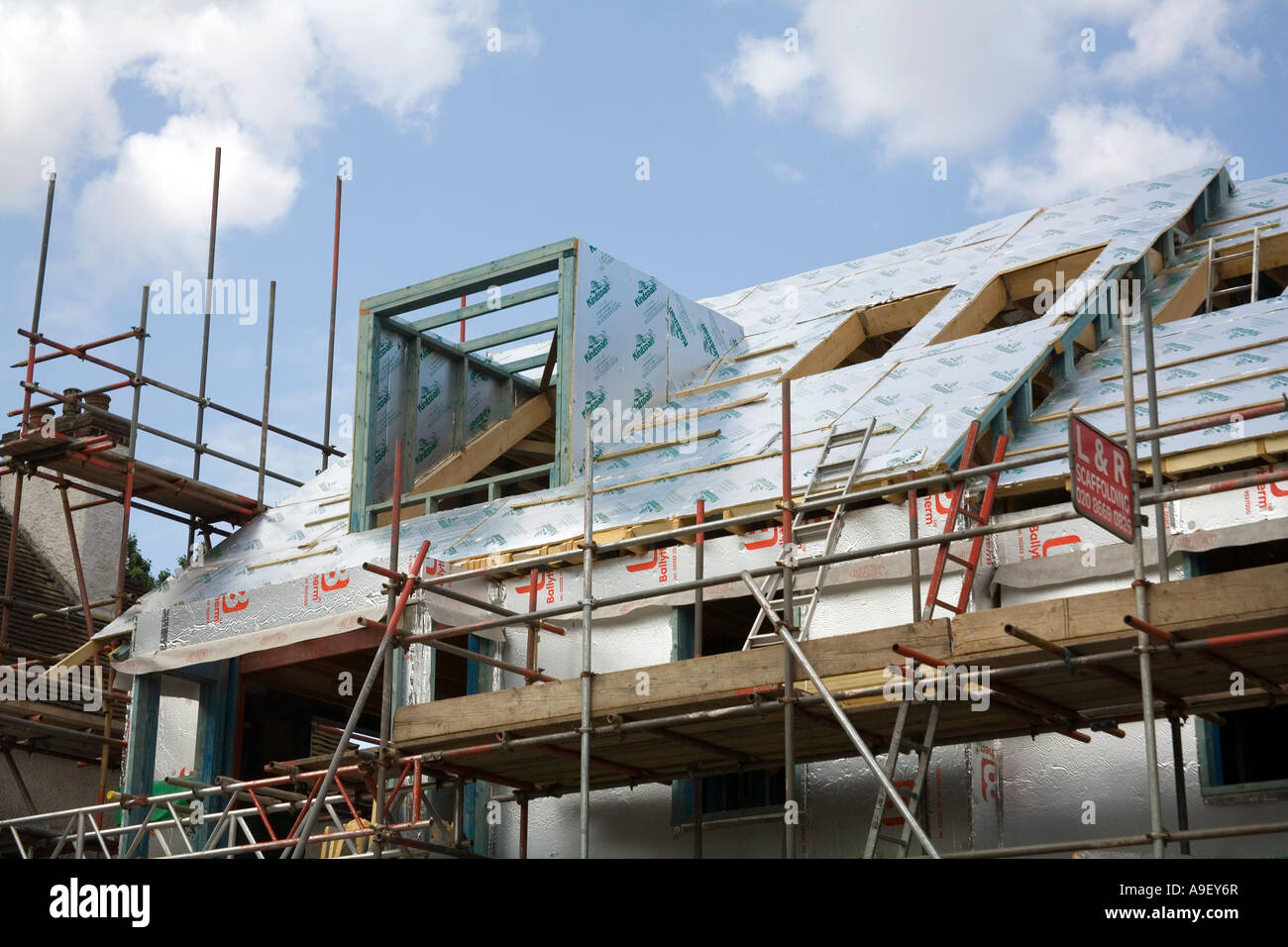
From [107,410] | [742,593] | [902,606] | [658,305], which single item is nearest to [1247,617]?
[902,606]

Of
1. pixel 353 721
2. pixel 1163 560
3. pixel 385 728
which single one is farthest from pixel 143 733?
pixel 1163 560

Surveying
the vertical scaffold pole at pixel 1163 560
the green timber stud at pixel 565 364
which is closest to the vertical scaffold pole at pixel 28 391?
the green timber stud at pixel 565 364

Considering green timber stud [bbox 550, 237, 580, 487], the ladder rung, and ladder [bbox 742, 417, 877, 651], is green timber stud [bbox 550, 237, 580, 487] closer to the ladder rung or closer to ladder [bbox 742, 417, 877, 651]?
ladder [bbox 742, 417, 877, 651]

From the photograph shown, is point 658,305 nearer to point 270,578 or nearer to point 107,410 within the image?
point 270,578

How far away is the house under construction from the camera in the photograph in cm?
1120

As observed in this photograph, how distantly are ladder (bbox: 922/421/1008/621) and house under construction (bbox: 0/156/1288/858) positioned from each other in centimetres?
7

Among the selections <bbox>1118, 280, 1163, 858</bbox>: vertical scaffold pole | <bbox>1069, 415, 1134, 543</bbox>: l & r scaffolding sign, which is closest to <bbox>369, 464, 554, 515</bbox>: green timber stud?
<bbox>1118, 280, 1163, 858</bbox>: vertical scaffold pole

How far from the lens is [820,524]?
44.0ft

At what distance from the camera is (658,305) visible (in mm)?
18312

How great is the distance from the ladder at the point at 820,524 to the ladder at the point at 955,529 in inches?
31.6

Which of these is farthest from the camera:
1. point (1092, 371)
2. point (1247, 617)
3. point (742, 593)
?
point (1092, 371)

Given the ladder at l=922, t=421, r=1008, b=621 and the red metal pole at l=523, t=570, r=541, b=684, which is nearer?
the ladder at l=922, t=421, r=1008, b=621

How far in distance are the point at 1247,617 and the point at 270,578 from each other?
1010 centimetres

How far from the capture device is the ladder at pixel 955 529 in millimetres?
12016
